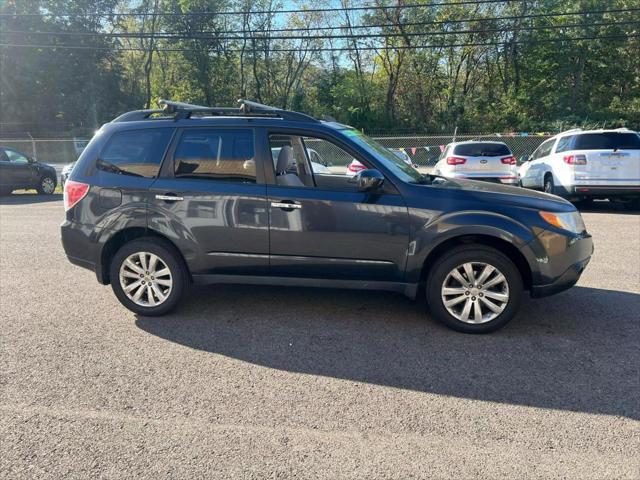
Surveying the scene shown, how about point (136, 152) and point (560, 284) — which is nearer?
point (560, 284)

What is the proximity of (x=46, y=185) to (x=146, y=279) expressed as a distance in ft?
45.4

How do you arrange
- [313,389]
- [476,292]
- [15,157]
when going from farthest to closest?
[15,157] → [476,292] → [313,389]

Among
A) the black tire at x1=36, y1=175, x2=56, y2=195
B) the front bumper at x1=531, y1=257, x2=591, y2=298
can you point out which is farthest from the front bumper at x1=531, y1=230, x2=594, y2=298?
the black tire at x1=36, y1=175, x2=56, y2=195

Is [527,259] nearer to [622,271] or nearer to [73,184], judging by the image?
[622,271]

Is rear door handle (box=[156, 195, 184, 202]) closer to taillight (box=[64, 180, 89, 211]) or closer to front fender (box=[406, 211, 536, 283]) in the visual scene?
taillight (box=[64, 180, 89, 211])

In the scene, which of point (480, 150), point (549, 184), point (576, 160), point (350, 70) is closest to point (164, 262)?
point (576, 160)

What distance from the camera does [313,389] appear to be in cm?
334

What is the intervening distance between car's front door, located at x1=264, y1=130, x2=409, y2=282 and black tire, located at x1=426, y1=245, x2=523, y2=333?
31cm

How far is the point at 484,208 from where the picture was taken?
407cm

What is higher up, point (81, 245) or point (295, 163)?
point (295, 163)

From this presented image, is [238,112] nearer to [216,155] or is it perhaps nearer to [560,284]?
[216,155]

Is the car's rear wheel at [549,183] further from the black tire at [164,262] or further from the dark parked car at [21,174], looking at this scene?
the dark parked car at [21,174]

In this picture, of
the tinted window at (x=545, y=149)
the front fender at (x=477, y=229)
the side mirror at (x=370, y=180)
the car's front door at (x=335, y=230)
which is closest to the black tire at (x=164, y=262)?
the car's front door at (x=335, y=230)

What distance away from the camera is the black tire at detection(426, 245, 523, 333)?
161 inches
